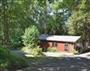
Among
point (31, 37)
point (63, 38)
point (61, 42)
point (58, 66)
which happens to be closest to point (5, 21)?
point (58, 66)

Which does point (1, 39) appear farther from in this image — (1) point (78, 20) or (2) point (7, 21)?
(1) point (78, 20)

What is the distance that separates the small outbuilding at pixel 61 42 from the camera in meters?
41.2

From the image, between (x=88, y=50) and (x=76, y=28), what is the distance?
498 cm

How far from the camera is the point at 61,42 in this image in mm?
43094

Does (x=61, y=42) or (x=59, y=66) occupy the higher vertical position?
(x=59, y=66)

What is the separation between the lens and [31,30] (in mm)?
40406

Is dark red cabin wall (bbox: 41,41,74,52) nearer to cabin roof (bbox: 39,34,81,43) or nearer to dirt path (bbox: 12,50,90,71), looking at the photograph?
cabin roof (bbox: 39,34,81,43)

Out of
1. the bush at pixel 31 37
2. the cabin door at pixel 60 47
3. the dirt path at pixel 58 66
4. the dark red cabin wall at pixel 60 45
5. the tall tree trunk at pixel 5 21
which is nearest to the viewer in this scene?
the dirt path at pixel 58 66

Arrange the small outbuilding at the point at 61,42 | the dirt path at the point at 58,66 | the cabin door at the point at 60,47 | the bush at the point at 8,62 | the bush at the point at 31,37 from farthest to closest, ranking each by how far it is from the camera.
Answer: the cabin door at the point at 60,47 < the small outbuilding at the point at 61,42 < the bush at the point at 31,37 < the dirt path at the point at 58,66 < the bush at the point at 8,62

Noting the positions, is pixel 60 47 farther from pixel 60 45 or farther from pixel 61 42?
pixel 61 42

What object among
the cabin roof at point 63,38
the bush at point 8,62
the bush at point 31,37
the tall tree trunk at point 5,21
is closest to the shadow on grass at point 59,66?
the bush at point 8,62

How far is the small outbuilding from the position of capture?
41.2 m

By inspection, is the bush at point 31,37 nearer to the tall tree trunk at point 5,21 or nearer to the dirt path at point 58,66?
the tall tree trunk at point 5,21

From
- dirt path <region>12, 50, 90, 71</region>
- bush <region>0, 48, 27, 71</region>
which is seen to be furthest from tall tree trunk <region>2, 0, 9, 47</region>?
dirt path <region>12, 50, 90, 71</region>
